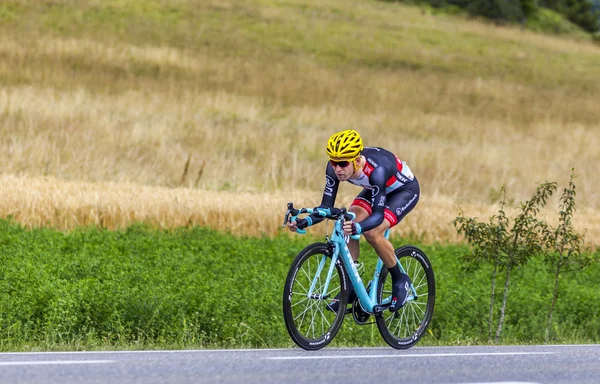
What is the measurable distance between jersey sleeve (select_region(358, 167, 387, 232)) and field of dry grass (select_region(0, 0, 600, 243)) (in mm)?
9523

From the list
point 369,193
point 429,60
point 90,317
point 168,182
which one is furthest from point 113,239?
point 429,60

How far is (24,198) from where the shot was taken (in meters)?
20.3

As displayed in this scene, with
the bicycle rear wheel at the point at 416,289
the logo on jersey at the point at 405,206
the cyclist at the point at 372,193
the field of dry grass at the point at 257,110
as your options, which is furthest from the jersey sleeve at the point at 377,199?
the field of dry grass at the point at 257,110

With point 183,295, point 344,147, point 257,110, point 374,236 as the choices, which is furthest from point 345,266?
point 257,110

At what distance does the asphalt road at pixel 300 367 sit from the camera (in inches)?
327

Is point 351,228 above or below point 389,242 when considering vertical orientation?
above

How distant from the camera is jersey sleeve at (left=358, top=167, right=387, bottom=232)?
9.98 meters

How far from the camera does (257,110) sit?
39.2 metres

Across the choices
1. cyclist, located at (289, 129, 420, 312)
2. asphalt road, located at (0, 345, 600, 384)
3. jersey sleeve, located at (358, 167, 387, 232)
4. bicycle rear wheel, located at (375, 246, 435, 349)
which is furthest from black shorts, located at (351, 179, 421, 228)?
asphalt road, located at (0, 345, 600, 384)

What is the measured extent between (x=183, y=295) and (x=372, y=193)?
345cm

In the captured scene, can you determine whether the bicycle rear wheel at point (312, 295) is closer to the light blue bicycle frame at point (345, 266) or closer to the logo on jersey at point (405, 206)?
the light blue bicycle frame at point (345, 266)

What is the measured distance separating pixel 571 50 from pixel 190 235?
53.8m

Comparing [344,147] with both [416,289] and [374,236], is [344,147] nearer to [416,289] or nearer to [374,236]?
[374,236]

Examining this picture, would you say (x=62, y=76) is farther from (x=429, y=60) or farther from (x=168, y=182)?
(x=429, y=60)
